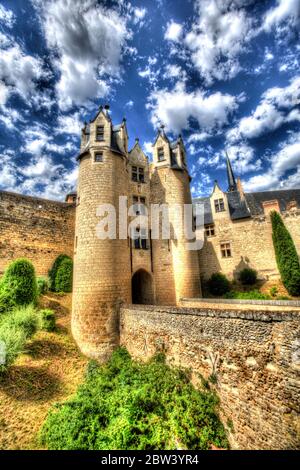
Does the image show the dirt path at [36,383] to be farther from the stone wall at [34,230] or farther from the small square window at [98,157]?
the small square window at [98,157]

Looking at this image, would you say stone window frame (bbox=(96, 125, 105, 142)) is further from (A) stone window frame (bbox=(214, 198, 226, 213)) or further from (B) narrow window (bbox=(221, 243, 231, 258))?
(B) narrow window (bbox=(221, 243, 231, 258))

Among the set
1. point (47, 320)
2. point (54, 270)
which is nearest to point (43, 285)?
point (54, 270)

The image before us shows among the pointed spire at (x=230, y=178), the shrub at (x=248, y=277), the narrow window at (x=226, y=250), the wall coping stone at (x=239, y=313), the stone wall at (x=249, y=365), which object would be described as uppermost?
the pointed spire at (x=230, y=178)

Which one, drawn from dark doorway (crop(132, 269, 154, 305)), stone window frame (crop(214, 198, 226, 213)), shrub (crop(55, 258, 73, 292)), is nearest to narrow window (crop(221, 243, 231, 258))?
stone window frame (crop(214, 198, 226, 213))

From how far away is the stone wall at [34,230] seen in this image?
581 inches

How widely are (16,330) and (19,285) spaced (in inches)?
100

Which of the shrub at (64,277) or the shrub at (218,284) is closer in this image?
the shrub at (64,277)

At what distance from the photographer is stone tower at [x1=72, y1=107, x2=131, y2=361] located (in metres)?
11.3

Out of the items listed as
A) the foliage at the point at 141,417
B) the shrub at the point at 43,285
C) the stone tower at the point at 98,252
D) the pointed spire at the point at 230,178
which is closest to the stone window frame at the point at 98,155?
the stone tower at the point at 98,252

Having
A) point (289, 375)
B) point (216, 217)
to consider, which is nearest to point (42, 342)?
point (289, 375)

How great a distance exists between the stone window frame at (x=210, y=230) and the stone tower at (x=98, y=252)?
1088 centimetres

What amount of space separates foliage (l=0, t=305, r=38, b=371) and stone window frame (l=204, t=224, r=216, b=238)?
1685cm

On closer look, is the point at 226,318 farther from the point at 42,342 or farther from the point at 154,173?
the point at 154,173

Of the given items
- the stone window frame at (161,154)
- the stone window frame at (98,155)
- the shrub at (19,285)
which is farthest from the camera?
the stone window frame at (161,154)
